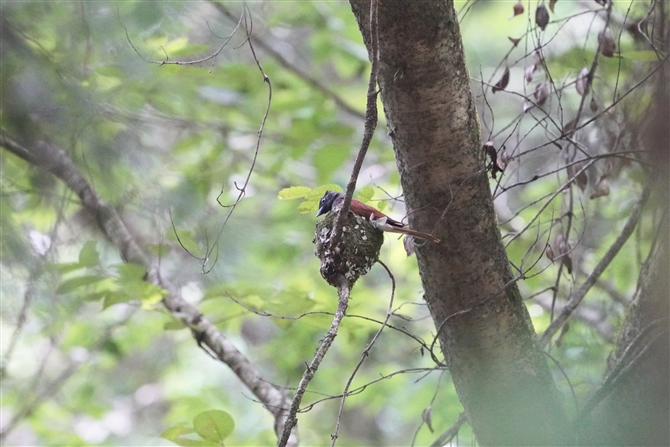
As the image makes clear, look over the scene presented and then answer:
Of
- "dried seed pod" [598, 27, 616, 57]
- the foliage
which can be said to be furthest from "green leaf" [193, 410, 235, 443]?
"dried seed pod" [598, 27, 616, 57]

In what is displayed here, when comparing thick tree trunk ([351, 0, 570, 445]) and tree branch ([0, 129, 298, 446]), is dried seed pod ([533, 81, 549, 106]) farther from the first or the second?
tree branch ([0, 129, 298, 446])

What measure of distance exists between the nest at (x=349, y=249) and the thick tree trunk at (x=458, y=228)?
0.44ft

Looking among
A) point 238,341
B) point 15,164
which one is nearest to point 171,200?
point 15,164

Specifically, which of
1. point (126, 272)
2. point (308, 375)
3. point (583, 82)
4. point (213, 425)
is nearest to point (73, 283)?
point (126, 272)

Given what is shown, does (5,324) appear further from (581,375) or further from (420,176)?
(581,375)

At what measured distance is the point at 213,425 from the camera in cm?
185

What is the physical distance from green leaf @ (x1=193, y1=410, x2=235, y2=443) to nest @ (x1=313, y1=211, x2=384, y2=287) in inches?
25.6

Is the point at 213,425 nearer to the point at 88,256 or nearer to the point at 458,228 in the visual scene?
the point at 88,256

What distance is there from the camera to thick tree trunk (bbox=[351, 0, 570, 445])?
1.39 m

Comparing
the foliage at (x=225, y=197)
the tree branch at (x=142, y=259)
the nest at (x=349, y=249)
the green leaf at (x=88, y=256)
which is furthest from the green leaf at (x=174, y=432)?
the nest at (x=349, y=249)

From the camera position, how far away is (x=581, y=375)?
256cm

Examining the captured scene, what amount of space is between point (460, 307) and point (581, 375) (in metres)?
1.26

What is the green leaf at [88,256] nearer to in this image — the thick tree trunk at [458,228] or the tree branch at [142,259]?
the tree branch at [142,259]

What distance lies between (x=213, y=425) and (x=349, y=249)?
803 mm
